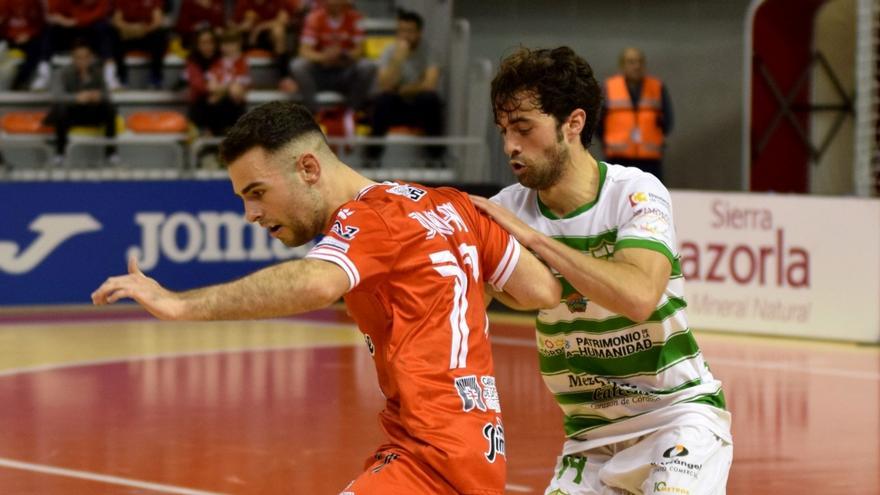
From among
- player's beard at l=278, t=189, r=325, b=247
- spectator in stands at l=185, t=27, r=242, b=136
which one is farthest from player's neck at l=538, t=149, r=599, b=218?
spectator in stands at l=185, t=27, r=242, b=136

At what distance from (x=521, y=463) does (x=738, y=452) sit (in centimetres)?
150

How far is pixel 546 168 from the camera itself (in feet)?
15.8

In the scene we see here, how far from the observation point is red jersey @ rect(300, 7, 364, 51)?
18.8 metres

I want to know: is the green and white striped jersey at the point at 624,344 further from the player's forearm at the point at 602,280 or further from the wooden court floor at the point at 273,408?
the wooden court floor at the point at 273,408

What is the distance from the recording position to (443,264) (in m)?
4.12

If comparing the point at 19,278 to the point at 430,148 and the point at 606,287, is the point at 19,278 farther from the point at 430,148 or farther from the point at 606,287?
the point at 606,287

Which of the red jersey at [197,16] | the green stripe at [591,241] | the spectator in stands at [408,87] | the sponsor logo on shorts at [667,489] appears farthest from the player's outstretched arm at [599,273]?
the red jersey at [197,16]

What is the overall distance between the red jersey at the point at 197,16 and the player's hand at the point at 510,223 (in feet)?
49.7

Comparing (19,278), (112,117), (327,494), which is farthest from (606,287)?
(112,117)

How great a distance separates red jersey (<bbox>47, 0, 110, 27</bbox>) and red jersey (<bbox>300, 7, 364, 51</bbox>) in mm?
2483

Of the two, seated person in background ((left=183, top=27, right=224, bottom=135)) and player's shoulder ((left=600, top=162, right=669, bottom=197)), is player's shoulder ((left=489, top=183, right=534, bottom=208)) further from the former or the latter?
seated person in background ((left=183, top=27, right=224, bottom=135))

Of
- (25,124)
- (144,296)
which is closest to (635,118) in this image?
(25,124)

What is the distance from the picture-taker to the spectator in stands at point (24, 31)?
1847 cm

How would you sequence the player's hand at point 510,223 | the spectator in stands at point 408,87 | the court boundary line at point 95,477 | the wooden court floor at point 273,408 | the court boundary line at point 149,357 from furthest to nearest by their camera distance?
the spectator in stands at point 408,87 → the court boundary line at point 149,357 → the wooden court floor at point 273,408 → the court boundary line at point 95,477 → the player's hand at point 510,223
